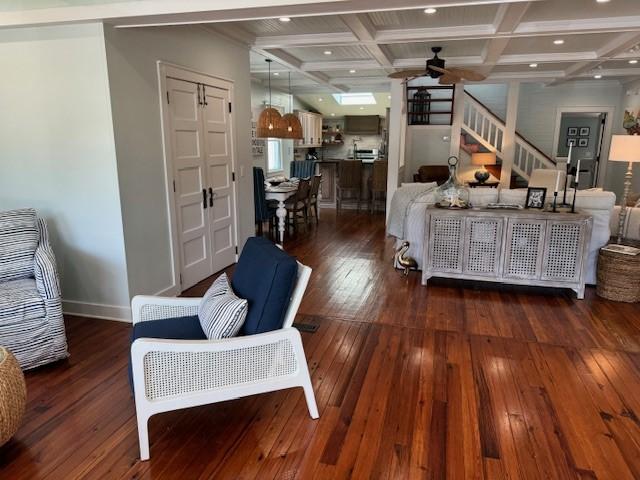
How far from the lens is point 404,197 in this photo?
17.1ft

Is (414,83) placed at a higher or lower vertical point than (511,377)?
higher

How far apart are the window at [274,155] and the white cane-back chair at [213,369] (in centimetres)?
715

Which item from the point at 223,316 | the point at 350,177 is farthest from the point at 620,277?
the point at 350,177

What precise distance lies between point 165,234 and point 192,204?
0.49 metres

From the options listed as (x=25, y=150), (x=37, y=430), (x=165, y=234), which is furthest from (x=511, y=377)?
(x=25, y=150)

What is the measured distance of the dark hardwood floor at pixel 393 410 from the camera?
2.00 m

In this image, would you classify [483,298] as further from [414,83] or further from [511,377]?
[414,83]

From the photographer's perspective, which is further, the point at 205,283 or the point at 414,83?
the point at 414,83

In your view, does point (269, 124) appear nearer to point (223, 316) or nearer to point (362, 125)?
point (223, 316)

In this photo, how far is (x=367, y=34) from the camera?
4.40 meters

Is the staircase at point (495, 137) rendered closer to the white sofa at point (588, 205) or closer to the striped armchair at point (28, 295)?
the white sofa at point (588, 205)

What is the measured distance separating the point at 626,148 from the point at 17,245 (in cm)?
547

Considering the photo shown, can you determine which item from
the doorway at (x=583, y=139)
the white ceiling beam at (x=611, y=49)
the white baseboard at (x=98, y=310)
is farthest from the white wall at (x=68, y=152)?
the doorway at (x=583, y=139)

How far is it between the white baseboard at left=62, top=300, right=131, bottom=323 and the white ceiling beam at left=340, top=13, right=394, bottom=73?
312cm
